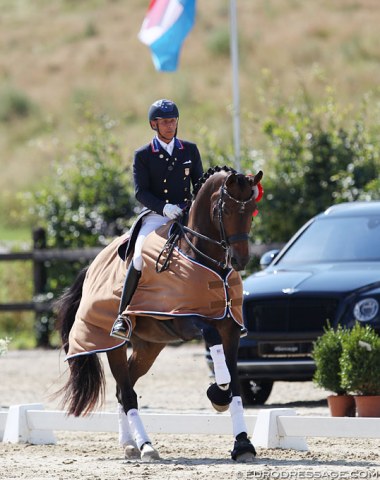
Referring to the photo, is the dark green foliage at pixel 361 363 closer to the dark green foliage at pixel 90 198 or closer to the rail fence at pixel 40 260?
the rail fence at pixel 40 260

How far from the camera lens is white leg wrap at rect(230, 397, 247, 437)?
836 cm

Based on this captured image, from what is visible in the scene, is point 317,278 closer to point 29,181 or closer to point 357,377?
point 357,377

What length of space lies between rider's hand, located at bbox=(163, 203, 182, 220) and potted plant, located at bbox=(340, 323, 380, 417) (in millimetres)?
1809

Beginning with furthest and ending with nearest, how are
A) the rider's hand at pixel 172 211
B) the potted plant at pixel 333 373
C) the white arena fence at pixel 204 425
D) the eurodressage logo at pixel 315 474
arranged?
the potted plant at pixel 333 373, the rider's hand at pixel 172 211, the white arena fence at pixel 204 425, the eurodressage logo at pixel 315 474

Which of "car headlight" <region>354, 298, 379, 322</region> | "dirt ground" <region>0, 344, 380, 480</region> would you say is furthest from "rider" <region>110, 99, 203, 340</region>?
"car headlight" <region>354, 298, 379, 322</region>

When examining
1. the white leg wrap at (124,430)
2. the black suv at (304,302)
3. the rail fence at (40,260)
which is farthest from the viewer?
the rail fence at (40,260)

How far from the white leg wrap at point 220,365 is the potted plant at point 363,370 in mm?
1683

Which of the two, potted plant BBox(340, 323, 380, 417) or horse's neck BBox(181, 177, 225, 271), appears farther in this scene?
potted plant BBox(340, 323, 380, 417)

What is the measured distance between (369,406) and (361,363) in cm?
32

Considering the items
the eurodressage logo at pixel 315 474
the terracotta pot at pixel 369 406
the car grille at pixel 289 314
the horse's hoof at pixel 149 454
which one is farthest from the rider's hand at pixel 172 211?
the car grille at pixel 289 314

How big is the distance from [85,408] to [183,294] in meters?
1.30

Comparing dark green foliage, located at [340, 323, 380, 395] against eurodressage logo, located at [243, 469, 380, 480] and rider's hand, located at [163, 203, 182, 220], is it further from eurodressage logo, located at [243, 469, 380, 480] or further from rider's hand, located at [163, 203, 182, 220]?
eurodressage logo, located at [243, 469, 380, 480]

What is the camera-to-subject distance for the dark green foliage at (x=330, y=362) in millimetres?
9914

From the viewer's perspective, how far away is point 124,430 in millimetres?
9031
